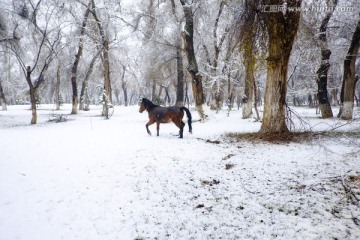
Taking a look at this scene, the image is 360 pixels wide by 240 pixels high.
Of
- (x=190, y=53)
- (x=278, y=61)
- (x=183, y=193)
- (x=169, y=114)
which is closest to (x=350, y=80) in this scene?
(x=278, y=61)

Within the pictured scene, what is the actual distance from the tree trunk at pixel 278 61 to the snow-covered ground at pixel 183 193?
1213mm

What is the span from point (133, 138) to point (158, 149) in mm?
2362

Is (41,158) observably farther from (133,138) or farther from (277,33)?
(277,33)

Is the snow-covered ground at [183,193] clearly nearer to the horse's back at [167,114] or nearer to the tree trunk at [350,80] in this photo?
the horse's back at [167,114]

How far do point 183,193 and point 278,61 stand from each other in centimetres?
609

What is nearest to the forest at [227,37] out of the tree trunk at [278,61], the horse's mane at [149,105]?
the tree trunk at [278,61]

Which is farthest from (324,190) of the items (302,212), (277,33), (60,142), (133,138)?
(60,142)

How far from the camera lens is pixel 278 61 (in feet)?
26.1

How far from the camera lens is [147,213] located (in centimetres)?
388

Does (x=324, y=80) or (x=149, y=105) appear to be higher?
(x=324, y=80)

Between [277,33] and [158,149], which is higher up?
[277,33]

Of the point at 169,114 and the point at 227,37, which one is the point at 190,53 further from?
the point at 169,114

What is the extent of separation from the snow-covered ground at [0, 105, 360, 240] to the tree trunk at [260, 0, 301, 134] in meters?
1.21

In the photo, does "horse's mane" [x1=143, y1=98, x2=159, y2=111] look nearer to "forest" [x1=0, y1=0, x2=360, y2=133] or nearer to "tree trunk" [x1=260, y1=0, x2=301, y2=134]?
"forest" [x1=0, y1=0, x2=360, y2=133]
